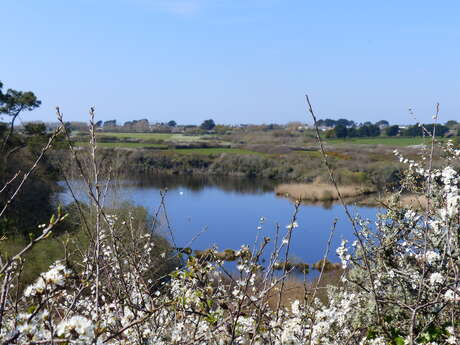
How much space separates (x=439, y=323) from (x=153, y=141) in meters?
42.1

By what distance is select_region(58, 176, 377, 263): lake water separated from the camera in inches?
597

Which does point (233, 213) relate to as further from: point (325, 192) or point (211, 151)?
point (211, 151)

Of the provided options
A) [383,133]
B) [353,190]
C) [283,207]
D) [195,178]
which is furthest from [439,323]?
[383,133]

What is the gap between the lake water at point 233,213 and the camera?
1517 centimetres

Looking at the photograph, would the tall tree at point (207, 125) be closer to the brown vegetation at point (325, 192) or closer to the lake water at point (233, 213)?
the lake water at point (233, 213)

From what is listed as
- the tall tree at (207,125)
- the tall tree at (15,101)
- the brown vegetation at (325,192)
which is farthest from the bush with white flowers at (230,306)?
the tall tree at (207,125)

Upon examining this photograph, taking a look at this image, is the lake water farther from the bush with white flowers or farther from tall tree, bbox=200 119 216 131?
tall tree, bbox=200 119 216 131

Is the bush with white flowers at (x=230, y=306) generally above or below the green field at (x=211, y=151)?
above

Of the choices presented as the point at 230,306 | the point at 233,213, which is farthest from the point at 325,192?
the point at 230,306

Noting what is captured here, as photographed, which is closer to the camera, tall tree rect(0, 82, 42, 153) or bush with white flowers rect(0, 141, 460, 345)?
bush with white flowers rect(0, 141, 460, 345)

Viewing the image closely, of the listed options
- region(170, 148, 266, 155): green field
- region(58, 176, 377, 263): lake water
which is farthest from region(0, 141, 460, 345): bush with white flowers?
region(170, 148, 266, 155): green field

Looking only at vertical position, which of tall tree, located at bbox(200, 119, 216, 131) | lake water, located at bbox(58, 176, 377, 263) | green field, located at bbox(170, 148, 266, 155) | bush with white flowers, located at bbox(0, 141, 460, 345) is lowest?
lake water, located at bbox(58, 176, 377, 263)

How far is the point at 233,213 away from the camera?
2153cm

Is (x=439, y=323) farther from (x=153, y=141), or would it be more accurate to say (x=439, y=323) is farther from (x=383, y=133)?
(x=383, y=133)
